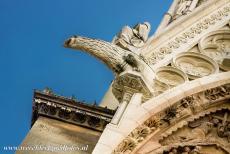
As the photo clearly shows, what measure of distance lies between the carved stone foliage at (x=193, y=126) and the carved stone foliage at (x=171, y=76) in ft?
1.57

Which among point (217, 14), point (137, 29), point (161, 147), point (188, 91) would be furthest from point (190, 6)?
point (161, 147)

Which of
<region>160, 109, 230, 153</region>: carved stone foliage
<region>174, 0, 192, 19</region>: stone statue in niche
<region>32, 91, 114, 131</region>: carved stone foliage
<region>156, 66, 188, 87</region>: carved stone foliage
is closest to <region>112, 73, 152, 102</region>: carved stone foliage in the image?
<region>32, 91, 114, 131</region>: carved stone foliage

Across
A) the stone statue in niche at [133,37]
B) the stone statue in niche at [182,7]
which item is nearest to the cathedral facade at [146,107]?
the stone statue in niche at [133,37]

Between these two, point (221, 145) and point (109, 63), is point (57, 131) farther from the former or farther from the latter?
point (221, 145)

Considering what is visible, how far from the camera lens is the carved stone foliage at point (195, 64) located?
9.38 metres

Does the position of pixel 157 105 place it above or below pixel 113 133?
above

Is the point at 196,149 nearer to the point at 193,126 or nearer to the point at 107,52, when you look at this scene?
the point at 193,126

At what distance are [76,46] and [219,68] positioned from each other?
8.12 ft

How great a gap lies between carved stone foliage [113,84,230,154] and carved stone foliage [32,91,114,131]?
0.75 m

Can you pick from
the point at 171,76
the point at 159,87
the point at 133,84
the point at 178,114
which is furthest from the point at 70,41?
the point at 178,114

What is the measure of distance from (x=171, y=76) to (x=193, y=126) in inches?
39.5

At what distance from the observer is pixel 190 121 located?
8672mm

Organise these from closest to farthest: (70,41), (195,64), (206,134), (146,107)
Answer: (146,107) < (206,134) < (70,41) < (195,64)

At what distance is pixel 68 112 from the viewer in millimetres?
8602
